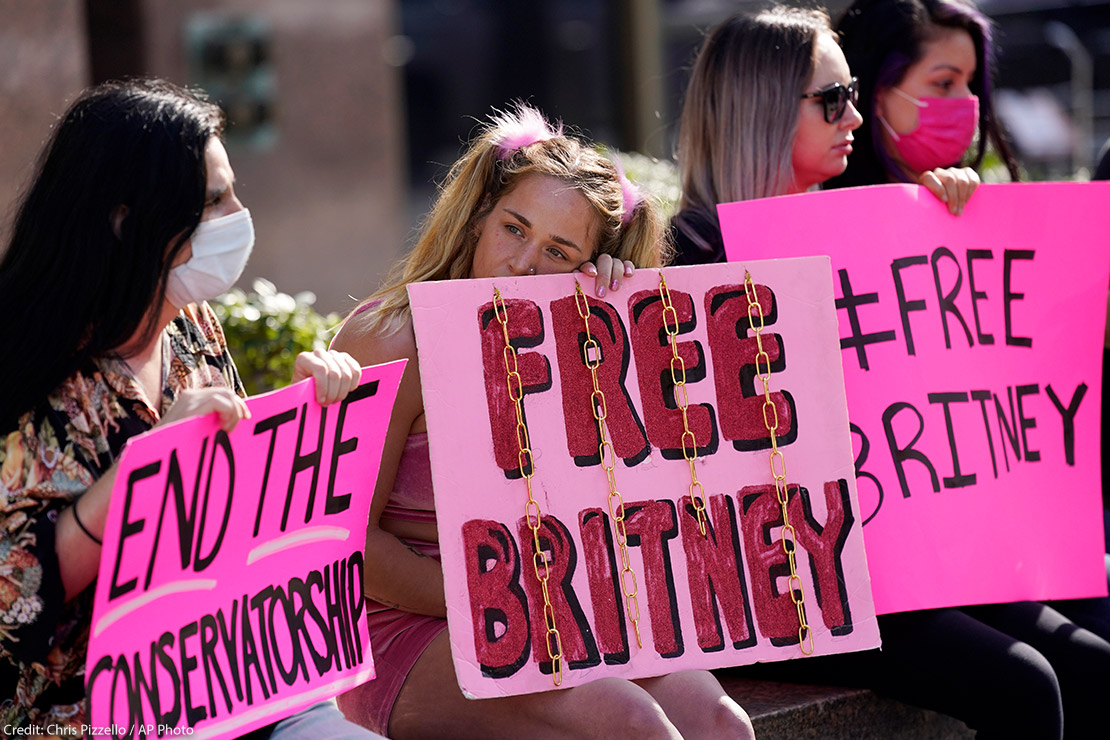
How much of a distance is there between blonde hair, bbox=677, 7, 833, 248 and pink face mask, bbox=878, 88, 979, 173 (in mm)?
392

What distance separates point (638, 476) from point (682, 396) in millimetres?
192

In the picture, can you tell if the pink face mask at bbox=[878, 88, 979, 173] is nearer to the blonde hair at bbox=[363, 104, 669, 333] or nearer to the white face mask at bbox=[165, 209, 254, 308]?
the blonde hair at bbox=[363, 104, 669, 333]

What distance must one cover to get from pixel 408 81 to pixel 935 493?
14.0 m

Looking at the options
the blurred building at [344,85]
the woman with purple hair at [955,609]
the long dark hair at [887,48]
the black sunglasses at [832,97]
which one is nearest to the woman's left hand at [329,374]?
the blurred building at [344,85]

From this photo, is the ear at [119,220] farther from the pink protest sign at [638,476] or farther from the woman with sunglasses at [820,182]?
the woman with sunglasses at [820,182]

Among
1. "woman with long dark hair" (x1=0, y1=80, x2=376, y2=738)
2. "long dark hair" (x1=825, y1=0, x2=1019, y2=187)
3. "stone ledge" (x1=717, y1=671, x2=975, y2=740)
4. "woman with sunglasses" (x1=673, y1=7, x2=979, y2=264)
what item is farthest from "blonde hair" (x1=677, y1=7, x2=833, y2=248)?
"woman with long dark hair" (x1=0, y1=80, x2=376, y2=738)

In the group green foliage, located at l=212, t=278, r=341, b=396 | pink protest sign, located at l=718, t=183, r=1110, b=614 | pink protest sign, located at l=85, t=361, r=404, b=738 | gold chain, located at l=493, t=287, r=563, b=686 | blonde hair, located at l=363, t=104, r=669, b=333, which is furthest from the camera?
green foliage, located at l=212, t=278, r=341, b=396

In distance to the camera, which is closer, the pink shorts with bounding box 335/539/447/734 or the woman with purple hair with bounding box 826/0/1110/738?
the pink shorts with bounding box 335/539/447/734

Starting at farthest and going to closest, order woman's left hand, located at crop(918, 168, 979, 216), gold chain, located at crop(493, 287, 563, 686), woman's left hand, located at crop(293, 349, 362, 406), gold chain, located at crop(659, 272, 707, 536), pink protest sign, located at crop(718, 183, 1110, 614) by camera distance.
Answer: woman's left hand, located at crop(918, 168, 979, 216) → pink protest sign, located at crop(718, 183, 1110, 614) → gold chain, located at crop(659, 272, 707, 536) → gold chain, located at crop(493, 287, 563, 686) → woman's left hand, located at crop(293, 349, 362, 406)

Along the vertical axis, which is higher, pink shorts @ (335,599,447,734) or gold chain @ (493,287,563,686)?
gold chain @ (493,287,563,686)

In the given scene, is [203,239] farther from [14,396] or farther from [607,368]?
[607,368]

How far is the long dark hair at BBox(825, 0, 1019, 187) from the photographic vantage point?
11.9 feet

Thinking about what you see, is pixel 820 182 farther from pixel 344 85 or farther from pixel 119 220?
pixel 344 85

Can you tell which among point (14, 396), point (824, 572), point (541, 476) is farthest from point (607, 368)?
point (14, 396)
